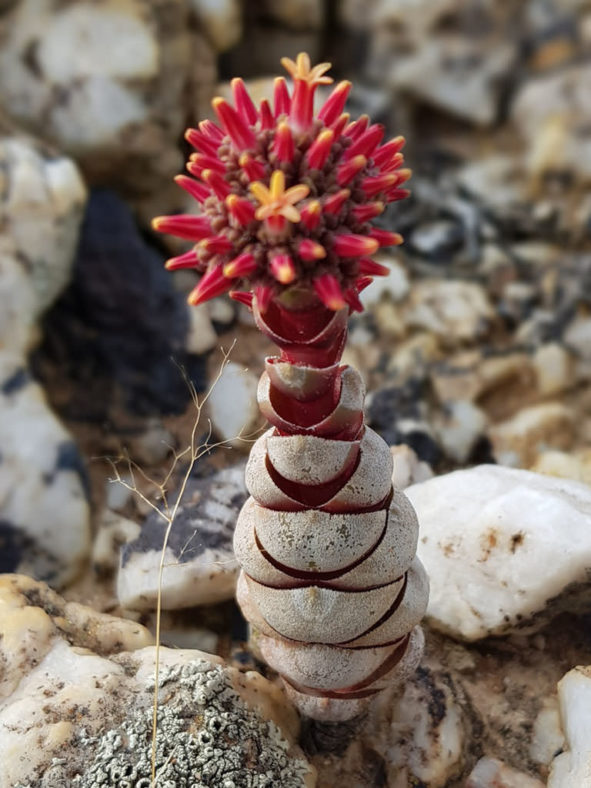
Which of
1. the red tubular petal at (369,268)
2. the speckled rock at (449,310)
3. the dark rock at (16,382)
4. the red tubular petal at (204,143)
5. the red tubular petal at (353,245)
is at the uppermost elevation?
the red tubular petal at (204,143)

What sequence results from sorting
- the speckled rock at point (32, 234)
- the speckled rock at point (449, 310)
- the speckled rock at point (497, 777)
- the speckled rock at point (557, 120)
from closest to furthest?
1. the speckled rock at point (497, 777)
2. the speckled rock at point (32, 234)
3. the speckled rock at point (449, 310)
4. the speckled rock at point (557, 120)

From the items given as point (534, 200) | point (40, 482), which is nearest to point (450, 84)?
point (534, 200)

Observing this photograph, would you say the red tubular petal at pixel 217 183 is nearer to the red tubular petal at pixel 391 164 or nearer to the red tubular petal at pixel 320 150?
the red tubular petal at pixel 320 150

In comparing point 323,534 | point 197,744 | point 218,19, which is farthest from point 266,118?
point 218,19

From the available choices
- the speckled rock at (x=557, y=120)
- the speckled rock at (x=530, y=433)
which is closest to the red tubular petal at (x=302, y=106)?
the speckled rock at (x=530, y=433)

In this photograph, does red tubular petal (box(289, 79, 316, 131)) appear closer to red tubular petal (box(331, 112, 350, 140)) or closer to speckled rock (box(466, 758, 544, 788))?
red tubular petal (box(331, 112, 350, 140))
